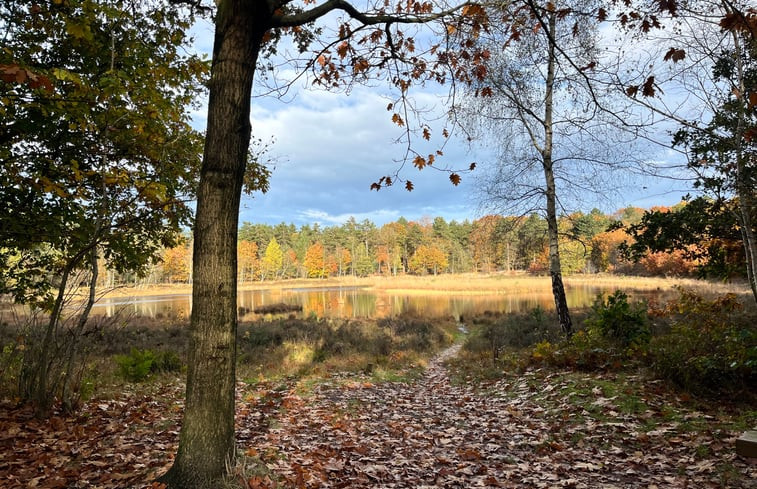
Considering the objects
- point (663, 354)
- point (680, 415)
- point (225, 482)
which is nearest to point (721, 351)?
point (663, 354)

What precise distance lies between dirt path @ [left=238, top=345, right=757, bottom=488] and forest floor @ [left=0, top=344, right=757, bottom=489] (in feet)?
0.06

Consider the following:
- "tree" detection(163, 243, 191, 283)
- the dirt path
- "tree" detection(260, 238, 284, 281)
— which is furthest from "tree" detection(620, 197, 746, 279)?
"tree" detection(260, 238, 284, 281)

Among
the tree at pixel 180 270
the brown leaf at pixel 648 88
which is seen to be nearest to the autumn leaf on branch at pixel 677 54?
the brown leaf at pixel 648 88

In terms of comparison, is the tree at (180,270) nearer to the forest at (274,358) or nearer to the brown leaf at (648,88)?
the forest at (274,358)

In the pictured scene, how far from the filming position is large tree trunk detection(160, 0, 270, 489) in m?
3.14

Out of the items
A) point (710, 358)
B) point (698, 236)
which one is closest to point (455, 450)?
point (710, 358)

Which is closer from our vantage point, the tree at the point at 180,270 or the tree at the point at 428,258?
the tree at the point at 180,270

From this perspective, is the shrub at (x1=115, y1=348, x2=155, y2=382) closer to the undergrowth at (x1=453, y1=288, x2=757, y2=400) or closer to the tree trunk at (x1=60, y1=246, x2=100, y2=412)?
the tree trunk at (x1=60, y1=246, x2=100, y2=412)

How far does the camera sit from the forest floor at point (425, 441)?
12.0 ft

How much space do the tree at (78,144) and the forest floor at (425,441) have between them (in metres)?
1.30

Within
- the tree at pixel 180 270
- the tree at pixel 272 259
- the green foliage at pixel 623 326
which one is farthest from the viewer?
the tree at pixel 272 259

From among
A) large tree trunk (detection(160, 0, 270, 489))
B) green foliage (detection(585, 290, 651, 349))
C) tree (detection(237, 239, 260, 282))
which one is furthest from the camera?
tree (detection(237, 239, 260, 282))

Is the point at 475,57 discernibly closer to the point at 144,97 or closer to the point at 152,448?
the point at 144,97

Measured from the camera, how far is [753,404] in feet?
16.4
